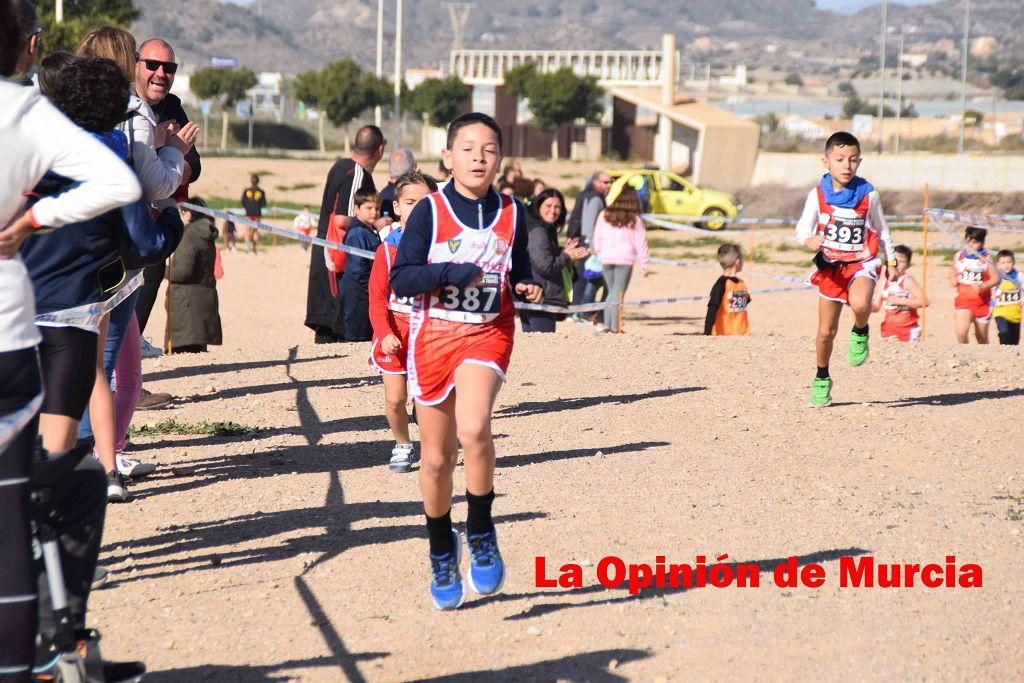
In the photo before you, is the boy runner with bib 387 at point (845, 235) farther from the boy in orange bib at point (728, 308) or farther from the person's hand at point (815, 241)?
the boy in orange bib at point (728, 308)

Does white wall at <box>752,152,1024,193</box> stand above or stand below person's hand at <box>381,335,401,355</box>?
above

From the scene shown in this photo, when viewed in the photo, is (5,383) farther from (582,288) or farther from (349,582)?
(582,288)

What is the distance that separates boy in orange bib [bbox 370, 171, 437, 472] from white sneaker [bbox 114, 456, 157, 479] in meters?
1.28

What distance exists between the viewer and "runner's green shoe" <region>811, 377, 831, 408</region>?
968 cm

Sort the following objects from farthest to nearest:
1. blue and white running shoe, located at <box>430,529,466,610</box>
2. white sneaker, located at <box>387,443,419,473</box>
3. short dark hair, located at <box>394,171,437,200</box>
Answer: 1. white sneaker, located at <box>387,443,419,473</box>
2. short dark hair, located at <box>394,171,437,200</box>
3. blue and white running shoe, located at <box>430,529,466,610</box>

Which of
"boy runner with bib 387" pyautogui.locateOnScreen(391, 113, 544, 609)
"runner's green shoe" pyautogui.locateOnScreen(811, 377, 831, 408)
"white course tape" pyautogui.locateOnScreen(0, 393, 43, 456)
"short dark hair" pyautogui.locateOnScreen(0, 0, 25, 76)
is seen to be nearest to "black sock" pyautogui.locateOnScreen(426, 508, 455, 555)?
"boy runner with bib 387" pyautogui.locateOnScreen(391, 113, 544, 609)

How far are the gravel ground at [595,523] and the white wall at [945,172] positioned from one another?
3217 cm

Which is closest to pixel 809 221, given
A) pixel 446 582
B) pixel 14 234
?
pixel 446 582

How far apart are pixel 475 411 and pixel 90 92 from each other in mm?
1670

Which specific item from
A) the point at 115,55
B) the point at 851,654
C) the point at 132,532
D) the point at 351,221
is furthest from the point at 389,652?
the point at 351,221

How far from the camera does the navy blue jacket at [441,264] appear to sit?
4.98 m

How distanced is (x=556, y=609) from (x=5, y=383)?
2414 mm

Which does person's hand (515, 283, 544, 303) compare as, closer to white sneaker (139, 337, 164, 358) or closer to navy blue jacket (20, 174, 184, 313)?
navy blue jacket (20, 174, 184, 313)

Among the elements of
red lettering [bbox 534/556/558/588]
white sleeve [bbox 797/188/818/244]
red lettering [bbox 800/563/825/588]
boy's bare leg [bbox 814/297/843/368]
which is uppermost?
white sleeve [bbox 797/188/818/244]
